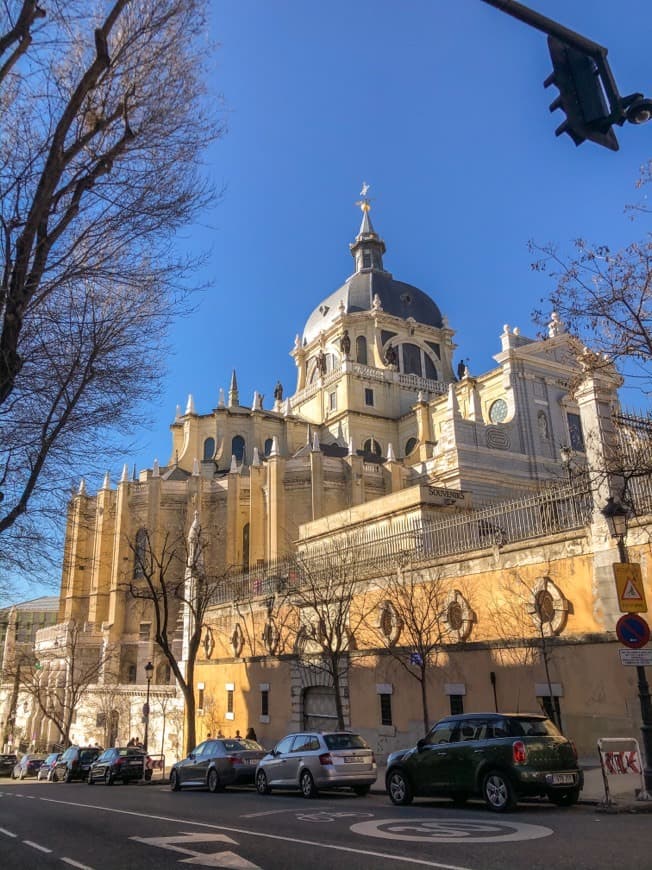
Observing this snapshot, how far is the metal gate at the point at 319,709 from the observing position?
2048 centimetres

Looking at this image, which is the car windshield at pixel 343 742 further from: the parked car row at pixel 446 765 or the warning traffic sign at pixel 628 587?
the warning traffic sign at pixel 628 587

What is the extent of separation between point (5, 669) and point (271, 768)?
43.8 meters

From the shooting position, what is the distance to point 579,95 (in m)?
5.51

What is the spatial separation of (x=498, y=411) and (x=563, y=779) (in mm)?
38318

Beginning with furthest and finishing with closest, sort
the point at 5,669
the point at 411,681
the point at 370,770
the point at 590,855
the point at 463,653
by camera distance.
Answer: the point at 5,669
the point at 411,681
the point at 463,653
the point at 370,770
the point at 590,855

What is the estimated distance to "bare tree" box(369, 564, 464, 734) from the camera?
1686 centimetres

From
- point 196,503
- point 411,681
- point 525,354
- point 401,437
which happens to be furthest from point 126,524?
point 411,681

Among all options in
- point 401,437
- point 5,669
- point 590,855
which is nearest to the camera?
point 590,855

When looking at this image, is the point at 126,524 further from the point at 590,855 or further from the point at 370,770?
the point at 590,855

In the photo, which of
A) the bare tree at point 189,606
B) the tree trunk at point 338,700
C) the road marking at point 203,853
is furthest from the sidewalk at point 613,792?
the bare tree at point 189,606

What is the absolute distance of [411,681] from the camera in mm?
17672

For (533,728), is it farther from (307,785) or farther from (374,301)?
(374,301)

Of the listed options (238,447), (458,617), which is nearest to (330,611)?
(458,617)

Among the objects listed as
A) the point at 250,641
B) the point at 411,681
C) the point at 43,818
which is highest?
the point at 250,641
